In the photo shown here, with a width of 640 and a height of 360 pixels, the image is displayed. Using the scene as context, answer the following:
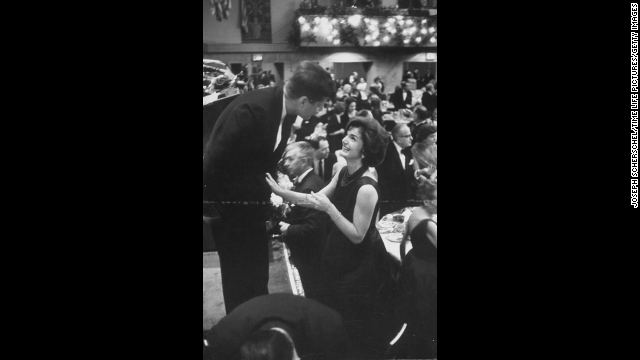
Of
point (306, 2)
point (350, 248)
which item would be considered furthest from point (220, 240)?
point (306, 2)

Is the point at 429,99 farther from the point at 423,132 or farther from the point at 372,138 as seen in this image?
the point at 372,138

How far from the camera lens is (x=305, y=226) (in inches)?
129

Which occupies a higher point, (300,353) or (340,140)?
(340,140)

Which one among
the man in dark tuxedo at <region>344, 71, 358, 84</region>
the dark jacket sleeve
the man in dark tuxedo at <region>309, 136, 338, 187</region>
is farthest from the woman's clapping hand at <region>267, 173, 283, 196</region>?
the man in dark tuxedo at <region>344, 71, 358, 84</region>

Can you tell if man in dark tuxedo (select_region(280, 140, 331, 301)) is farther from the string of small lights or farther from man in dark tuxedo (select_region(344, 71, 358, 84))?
the string of small lights

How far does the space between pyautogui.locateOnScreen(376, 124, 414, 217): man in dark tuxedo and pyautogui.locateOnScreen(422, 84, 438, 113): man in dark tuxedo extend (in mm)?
173

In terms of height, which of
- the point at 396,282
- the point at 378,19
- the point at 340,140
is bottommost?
the point at 396,282

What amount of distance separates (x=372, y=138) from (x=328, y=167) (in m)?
0.30

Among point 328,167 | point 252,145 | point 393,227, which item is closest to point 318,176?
point 328,167

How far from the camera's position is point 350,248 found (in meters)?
3.30

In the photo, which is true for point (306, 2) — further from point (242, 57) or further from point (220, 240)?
point (220, 240)

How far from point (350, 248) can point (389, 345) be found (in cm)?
64

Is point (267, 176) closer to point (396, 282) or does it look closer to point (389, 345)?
point (396, 282)

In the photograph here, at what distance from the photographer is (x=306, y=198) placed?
10.7 feet
